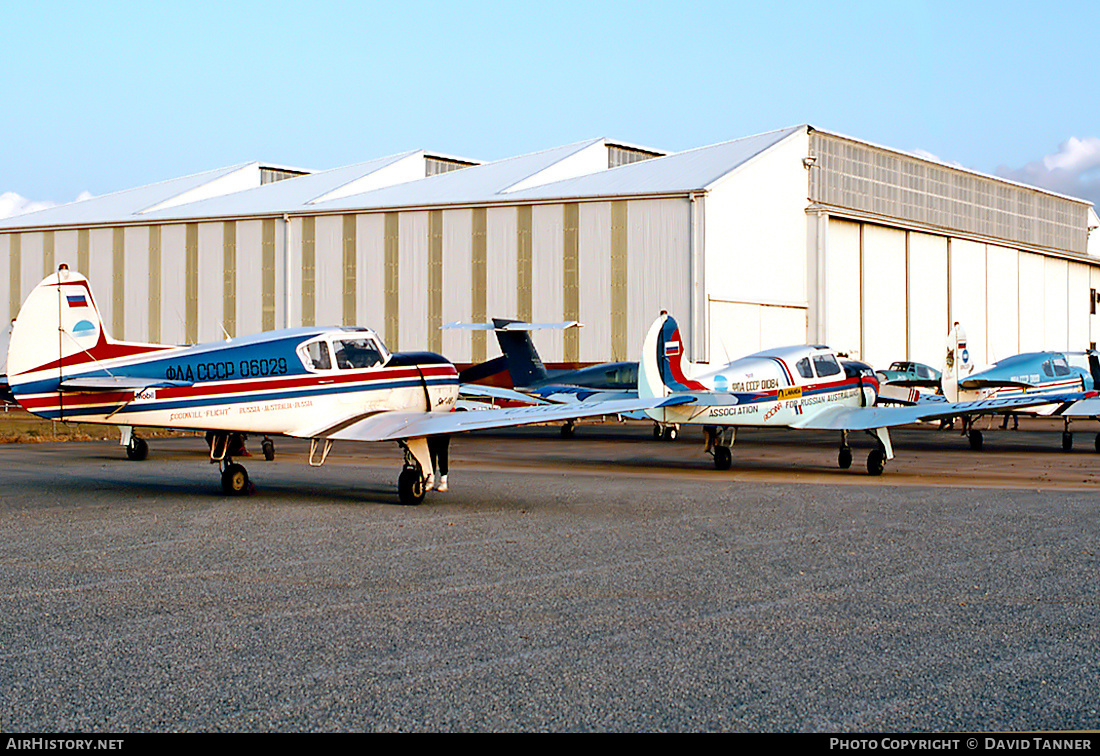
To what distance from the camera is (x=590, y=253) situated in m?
41.4

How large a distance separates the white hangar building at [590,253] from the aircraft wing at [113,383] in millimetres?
27971

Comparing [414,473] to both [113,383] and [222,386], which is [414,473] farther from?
[113,383]

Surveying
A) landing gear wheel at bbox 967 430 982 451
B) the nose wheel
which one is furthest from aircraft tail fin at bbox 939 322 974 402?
the nose wheel

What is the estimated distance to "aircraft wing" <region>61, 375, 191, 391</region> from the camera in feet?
41.1

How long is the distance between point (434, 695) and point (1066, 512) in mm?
9445

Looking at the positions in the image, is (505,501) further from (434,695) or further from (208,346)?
(434,695)

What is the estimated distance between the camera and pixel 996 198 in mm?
54781

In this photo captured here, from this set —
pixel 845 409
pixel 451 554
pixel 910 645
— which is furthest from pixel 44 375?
pixel 845 409

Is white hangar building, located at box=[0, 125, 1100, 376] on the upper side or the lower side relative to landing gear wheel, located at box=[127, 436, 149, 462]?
upper

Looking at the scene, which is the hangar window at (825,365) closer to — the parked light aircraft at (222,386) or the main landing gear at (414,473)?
the parked light aircraft at (222,386)

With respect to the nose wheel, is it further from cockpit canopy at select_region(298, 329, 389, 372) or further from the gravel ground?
cockpit canopy at select_region(298, 329, 389, 372)

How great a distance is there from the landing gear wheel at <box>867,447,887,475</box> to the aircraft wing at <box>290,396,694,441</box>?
5.10 meters

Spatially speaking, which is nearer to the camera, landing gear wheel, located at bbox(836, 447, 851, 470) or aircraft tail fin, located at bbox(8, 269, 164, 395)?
aircraft tail fin, located at bbox(8, 269, 164, 395)

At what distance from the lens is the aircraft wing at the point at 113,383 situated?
12523 millimetres
